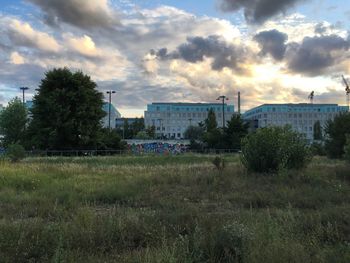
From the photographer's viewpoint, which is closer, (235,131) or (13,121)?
(235,131)

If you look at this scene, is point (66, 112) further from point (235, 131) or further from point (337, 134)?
point (337, 134)

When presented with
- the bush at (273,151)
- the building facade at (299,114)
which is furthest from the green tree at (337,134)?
the building facade at (299,114)

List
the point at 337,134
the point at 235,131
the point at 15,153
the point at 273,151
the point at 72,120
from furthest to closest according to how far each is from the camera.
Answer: the point at 235,131, the point at 72,120, the point at 337,134, the point at 15,153, the point at 273,151

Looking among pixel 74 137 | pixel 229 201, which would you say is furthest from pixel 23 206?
pixel 74 137

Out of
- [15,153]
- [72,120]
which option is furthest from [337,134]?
[15,153]

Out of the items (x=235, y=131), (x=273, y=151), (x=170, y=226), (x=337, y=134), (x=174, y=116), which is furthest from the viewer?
(x=174, y=116)

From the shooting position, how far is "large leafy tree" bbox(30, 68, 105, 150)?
58.1 meters

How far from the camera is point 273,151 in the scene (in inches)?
961

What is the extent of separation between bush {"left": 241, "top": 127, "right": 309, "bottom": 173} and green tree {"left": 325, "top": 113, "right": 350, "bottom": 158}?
3054 cm

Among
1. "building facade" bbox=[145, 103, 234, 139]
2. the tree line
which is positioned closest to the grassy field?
the tree line

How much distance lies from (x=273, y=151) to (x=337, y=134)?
114ft

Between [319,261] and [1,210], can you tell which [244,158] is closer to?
[1,210]

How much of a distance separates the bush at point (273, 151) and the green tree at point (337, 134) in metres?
30.5

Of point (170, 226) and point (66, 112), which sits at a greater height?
point (66, 112)
